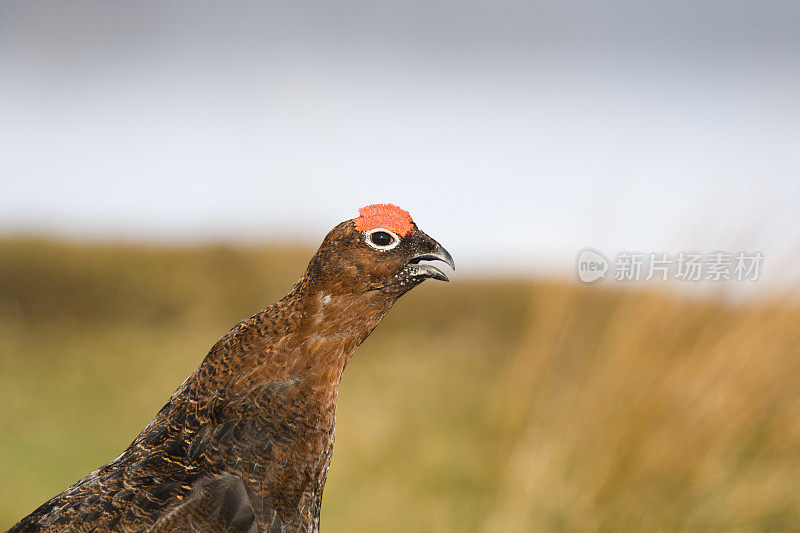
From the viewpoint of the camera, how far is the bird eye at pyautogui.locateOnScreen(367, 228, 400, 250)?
1.04 metres

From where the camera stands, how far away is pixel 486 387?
11.8ft

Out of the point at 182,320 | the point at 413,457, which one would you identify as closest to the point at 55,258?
the point at 182,320

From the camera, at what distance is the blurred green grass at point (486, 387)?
178cm

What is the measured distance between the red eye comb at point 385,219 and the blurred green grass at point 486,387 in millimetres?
1042

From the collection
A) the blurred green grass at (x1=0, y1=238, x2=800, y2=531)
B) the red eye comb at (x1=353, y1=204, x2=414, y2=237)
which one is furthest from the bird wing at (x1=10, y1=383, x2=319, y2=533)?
the blurred green grass at (x1=0, y1=238, x2=800, y2=531)

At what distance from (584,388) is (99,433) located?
277cm

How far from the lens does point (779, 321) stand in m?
1.74

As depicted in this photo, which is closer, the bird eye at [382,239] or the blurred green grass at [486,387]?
the bird eye at [382,239]

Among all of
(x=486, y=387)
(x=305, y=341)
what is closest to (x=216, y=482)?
→ (x=305, y=341)

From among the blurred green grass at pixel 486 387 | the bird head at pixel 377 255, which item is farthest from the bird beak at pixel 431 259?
the blurred green grass at pixel 486 387

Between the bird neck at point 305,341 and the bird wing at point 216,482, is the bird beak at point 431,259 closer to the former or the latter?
the bird neck at point 305,341

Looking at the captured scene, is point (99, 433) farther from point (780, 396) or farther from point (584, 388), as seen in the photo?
point (780, 396)

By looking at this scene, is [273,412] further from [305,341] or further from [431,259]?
[431,259]

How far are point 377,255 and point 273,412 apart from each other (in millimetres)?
349
